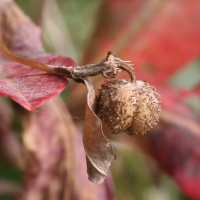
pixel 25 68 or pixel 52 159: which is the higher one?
pixel 25 68

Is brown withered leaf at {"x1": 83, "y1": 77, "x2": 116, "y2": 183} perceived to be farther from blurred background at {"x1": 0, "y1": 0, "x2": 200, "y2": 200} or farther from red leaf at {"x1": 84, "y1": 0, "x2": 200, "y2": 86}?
red leaf at {"x1": 84, "y1": 0, "x2": 200, "y2": 86}

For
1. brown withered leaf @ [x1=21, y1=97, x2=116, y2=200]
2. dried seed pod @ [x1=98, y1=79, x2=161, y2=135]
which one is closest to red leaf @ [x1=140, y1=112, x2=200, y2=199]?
brown withered leaf @ [x1=21, y1=97, x2=116, y2=200]

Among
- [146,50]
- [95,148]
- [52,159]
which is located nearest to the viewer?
[95,148]

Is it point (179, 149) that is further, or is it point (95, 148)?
point (179, 149)

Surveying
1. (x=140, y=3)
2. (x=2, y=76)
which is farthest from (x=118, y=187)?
(x=2, y=76)

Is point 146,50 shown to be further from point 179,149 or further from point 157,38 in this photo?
point 179,149

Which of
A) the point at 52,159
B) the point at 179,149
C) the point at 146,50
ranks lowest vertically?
the point at 52,159

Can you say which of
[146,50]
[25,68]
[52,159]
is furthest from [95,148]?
[146,50]
